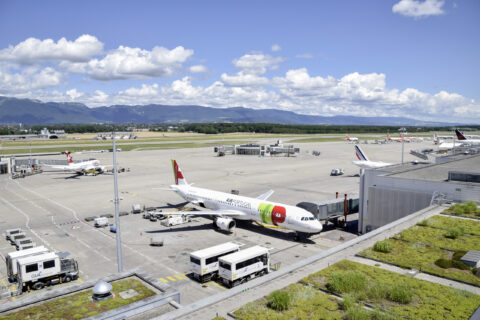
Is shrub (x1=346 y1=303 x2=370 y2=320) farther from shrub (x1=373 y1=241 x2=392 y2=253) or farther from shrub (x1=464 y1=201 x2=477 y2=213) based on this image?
shrub (x1=464 y1=201 x2=477 y2=213)

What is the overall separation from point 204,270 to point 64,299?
11377 millimetres

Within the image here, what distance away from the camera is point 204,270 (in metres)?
28.4

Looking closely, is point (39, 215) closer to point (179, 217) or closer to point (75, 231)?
point (75, 231)

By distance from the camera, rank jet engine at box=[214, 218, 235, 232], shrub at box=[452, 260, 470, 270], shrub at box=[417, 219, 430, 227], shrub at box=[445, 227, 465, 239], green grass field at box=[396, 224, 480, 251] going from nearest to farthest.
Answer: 1. shrub at box=[452, 260, 470, 270]
2. green grass field at box=[396, 224, 480, 251]
3. shrub at box=[445, 227, 465, 239]
4. shrub at box=[417, 219, 430, 227]
5. jet engine at box=[214, 218, 235, 232]

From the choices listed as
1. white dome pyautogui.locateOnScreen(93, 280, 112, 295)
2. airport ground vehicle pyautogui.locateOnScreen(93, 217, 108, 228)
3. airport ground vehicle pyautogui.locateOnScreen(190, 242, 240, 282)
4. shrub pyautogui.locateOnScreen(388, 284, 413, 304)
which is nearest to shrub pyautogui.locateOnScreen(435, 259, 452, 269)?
shrub pyautogui.locateOnScreen(388, 284, 413, 304)

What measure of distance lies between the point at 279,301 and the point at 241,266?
1034 cm

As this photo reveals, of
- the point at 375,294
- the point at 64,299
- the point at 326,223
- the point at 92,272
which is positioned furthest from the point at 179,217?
the point at 375,294

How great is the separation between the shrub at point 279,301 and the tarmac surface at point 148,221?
10174 millimetres

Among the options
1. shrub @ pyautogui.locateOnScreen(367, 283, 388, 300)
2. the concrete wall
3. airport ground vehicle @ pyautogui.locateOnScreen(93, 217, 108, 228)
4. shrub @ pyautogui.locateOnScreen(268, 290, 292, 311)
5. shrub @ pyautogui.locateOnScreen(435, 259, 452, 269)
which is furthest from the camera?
airport ground vehicle @ pyautogui.locateOnScreen(93, 217, 108, 228)

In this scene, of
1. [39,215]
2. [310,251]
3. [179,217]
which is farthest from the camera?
[39,215]

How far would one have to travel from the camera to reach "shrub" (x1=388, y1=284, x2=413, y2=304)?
1797 centimetres

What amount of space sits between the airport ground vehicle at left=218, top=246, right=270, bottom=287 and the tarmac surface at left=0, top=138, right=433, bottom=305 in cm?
136

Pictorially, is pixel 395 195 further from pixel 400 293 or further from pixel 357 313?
pixel 357 313

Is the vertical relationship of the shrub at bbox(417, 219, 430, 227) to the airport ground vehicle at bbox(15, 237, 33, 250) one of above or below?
above
